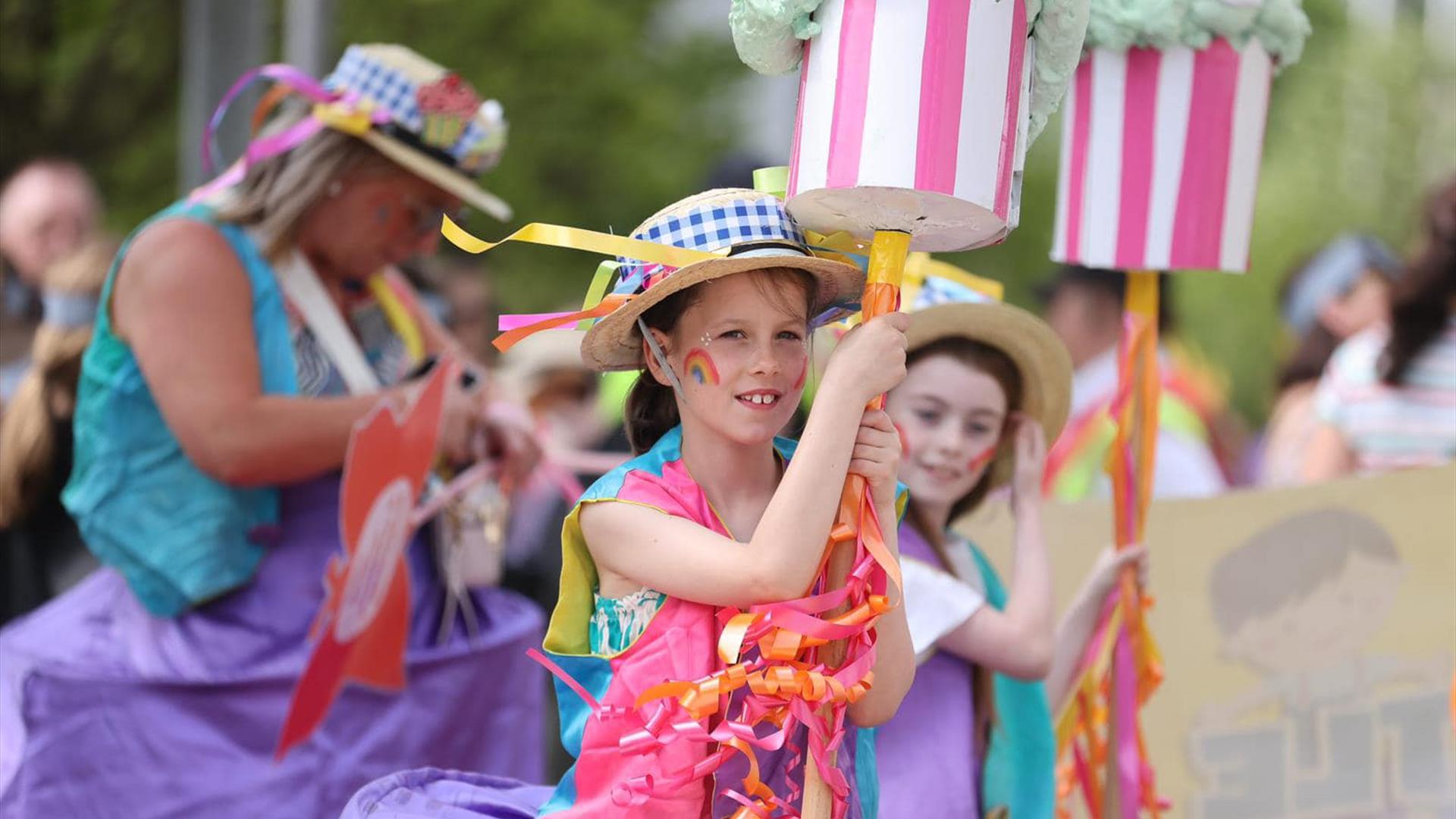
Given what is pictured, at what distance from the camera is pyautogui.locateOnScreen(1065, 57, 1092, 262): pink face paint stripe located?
3.36m

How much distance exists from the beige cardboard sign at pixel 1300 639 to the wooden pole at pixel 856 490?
5.98 feet

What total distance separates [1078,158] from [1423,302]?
2187 mm

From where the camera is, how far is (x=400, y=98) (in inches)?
156

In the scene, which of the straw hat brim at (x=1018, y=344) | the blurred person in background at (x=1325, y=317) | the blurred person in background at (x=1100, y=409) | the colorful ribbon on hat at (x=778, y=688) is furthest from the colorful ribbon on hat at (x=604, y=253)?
the blurred person in background at (x=1325, y=317)

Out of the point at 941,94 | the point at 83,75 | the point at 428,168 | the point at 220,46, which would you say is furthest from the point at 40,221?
the point at 941,94

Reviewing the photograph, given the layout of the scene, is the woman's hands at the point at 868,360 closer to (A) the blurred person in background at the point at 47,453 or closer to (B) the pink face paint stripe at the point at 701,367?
(B) the pink face paint stripe at the point at 701,367

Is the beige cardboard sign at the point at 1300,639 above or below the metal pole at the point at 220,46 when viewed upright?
below

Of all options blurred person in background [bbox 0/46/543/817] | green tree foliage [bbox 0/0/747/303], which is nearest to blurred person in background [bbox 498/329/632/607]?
blurred person in background [bbox 0/46/543/817]

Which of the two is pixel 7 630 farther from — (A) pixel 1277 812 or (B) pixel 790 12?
(A) pixel 1277 812

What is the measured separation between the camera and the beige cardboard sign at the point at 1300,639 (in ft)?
12.9

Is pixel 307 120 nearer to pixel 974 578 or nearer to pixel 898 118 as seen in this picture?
pixel 974 578

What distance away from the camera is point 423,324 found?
14.8 ft

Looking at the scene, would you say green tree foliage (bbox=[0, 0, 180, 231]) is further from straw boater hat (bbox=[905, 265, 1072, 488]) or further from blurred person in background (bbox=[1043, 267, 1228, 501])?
straw boater hat (bbox=[905, 265, 1072, 488])

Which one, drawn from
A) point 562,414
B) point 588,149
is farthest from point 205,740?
point 588,149
